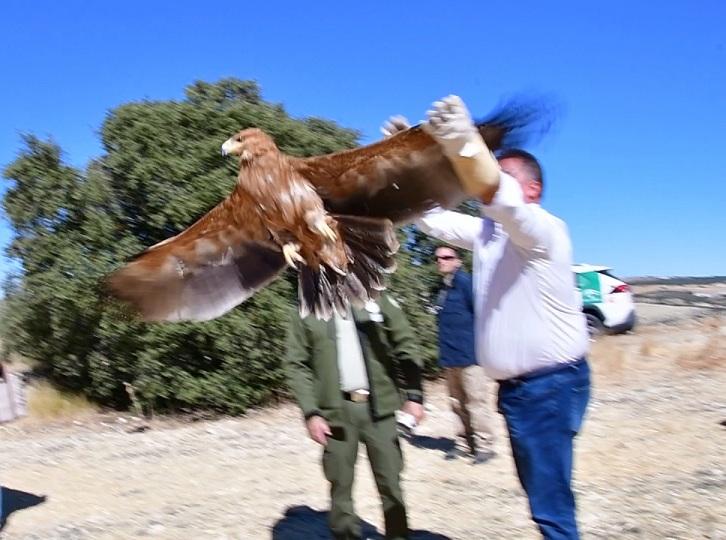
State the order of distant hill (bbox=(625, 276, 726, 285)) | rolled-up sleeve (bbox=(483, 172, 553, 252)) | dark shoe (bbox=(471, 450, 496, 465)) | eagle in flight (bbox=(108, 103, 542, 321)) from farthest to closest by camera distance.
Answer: distant hill (bbox=(625, 276, 726, 285)) → dark shoe (bbox=(471, 450, 496, 465)) → eagle in flight (bbox=(108, 103, 542, 321)) → rolled-up sleeve (bbox=(483, 172, 553, 252))

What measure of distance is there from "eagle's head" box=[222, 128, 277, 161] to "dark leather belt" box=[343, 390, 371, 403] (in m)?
1.39

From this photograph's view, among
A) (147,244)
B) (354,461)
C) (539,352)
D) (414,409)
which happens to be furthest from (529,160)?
(147,244)

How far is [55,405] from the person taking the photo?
415 inches

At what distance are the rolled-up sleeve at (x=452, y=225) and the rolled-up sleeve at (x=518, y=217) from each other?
50 centimetres

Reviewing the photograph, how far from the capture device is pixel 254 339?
950cm

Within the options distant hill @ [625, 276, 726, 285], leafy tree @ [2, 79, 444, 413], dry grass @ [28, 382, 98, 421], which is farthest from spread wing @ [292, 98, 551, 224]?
distant hill @ [625, 276, 726, 285]

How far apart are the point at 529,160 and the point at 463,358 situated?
13.0ft

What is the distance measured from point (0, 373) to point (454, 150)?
14.0 ft

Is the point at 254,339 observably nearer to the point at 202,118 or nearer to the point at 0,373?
the point at 202,118

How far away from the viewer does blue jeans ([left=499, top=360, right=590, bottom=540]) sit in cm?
288

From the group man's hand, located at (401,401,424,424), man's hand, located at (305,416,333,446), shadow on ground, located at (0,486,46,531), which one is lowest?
shadow on ground, located at (0,486,46,531)

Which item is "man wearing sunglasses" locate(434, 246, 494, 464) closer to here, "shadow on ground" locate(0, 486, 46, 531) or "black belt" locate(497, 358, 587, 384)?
"shadow on ground" locate(0, 486, 46, 531)

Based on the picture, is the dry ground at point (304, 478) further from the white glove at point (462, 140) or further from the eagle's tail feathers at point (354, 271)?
the white glove at point (462, 140)

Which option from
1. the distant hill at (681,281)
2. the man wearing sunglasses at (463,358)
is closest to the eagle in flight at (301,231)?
the man wearing sunglasses at (463,358)
